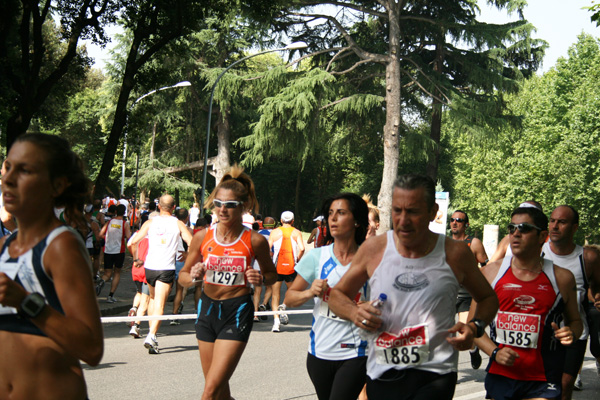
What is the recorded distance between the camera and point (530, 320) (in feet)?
16.0

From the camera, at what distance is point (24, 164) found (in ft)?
8.39

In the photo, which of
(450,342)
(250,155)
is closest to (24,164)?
(450,342)

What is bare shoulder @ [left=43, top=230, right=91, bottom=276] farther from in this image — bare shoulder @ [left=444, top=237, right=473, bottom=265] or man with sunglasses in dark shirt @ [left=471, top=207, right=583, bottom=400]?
man with sunglasses in dark shirt @ [left=471, top=207, right=583, bottom=400]

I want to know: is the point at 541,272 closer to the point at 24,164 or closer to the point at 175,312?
the point at 24,164

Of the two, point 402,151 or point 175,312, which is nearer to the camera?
point 175,312

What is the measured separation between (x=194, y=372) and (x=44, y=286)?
20.9ft

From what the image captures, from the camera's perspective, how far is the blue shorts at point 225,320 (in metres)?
5.79

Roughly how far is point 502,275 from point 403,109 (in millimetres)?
25327

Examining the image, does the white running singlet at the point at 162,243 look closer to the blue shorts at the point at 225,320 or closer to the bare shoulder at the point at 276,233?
the bare shoulder at the point at 276,233

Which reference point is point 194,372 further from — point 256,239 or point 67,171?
point 67,171

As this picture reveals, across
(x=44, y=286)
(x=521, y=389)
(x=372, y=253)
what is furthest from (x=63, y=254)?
(x=521, y=389)

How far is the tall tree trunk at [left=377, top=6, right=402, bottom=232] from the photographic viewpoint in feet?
87.1

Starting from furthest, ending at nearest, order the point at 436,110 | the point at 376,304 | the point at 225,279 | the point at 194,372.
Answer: the point at 436,110 < the point at 194,372 < the point at 225,279 < the point at 376,304

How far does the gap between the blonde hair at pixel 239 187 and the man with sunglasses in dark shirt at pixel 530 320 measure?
2.24 m
